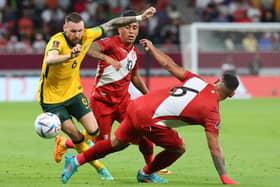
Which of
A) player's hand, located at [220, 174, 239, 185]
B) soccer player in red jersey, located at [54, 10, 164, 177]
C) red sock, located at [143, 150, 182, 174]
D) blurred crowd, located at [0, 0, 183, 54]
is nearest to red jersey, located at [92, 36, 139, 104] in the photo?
soccer player in red jersey, located at [54, 10, 164, 177]

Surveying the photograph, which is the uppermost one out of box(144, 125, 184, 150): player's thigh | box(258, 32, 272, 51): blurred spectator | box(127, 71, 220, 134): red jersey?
box(127, 71, 220, 134): red jersey

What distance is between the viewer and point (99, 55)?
1116cm

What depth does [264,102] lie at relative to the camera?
2645cm

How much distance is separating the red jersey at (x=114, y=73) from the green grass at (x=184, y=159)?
1.12 metres

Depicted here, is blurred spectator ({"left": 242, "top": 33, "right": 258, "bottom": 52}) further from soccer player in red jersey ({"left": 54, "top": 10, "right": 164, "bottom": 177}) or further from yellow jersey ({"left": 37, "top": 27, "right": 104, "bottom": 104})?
yellow jersey ({"left": 37, "top": 27, "right": 104, "bottom": 104})

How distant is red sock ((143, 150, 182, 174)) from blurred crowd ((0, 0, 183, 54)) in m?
18.3

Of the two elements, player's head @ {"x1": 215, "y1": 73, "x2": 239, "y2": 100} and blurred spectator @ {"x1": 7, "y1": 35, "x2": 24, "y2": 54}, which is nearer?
player's head @ {"x1": 215, "y1": 73, "x2": 239, "y2": 100}

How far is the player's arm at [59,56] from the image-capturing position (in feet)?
31.2

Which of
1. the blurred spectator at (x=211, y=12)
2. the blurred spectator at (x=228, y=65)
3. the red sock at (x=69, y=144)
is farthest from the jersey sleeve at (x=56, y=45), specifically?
the blurred spectator at (x=211, y=12)

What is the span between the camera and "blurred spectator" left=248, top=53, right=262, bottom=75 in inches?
1119

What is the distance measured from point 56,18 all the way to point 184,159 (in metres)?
18.4

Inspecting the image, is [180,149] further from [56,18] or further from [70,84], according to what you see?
[56,18]

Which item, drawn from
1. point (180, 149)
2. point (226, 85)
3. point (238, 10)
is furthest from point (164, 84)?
point (226, 85)

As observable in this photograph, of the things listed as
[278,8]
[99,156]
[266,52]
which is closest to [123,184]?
[99,156]
